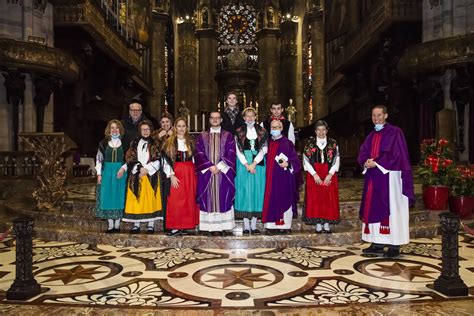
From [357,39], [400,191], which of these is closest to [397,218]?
[400,191]

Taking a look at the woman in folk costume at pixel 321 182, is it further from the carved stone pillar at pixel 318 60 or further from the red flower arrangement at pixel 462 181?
the carved stone pillar at pixel 318 60

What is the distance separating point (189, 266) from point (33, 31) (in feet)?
33.5

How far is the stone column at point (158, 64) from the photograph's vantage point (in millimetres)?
25172

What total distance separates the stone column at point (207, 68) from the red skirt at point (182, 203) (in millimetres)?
24519

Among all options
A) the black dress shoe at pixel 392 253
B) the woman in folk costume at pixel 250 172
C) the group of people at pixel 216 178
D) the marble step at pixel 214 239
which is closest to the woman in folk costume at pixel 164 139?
the group of people at pixel 216 178

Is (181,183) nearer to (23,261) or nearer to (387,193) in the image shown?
(23,261)

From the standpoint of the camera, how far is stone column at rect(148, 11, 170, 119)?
82.6ft

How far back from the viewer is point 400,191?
4.77m

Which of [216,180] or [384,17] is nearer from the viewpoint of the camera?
[216,180]

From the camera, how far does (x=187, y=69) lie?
29531 millimetres

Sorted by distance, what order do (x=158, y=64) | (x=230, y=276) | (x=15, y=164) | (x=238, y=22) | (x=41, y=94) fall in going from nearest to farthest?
1. (x=230, y=276)
2. (x=15, y=164)
3. (x=41, y=94)
4. (x=158, y=64)
5. (x=238, y=22)

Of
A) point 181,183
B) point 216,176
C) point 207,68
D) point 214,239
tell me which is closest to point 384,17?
point 216,176

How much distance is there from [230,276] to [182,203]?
165 centimetres

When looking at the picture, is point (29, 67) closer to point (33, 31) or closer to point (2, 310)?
point (33, 31)
